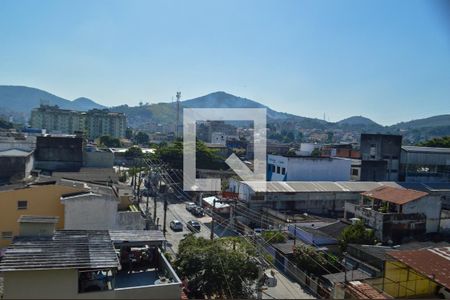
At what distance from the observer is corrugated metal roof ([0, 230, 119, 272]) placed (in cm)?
607

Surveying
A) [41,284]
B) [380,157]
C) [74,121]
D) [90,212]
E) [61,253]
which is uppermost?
[74,121]

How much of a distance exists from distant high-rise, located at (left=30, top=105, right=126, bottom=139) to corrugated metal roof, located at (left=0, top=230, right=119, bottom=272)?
7355 cm

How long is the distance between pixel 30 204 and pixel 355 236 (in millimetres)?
11975

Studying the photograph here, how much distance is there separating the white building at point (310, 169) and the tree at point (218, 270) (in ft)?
53.7

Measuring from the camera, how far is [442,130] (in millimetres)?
156625

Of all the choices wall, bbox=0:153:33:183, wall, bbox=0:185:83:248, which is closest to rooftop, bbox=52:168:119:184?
wall, bbox=0:153:33:183

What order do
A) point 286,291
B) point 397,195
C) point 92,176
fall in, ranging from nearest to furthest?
point 286,291
point 397,195
point 92,176

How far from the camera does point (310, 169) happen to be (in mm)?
26859

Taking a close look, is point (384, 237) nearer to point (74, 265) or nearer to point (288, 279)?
point (288, 279)

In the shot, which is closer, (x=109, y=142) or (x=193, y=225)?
(x=193, y=225)

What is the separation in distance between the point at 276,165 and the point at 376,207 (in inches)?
463

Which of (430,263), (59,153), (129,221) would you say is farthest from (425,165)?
(59,153)

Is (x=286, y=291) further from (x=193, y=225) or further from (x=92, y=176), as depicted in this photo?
(x=92, y=176)

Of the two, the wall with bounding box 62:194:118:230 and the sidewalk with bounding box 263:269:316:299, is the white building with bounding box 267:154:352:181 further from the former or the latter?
the wall with bounding box 62:194:118:230
